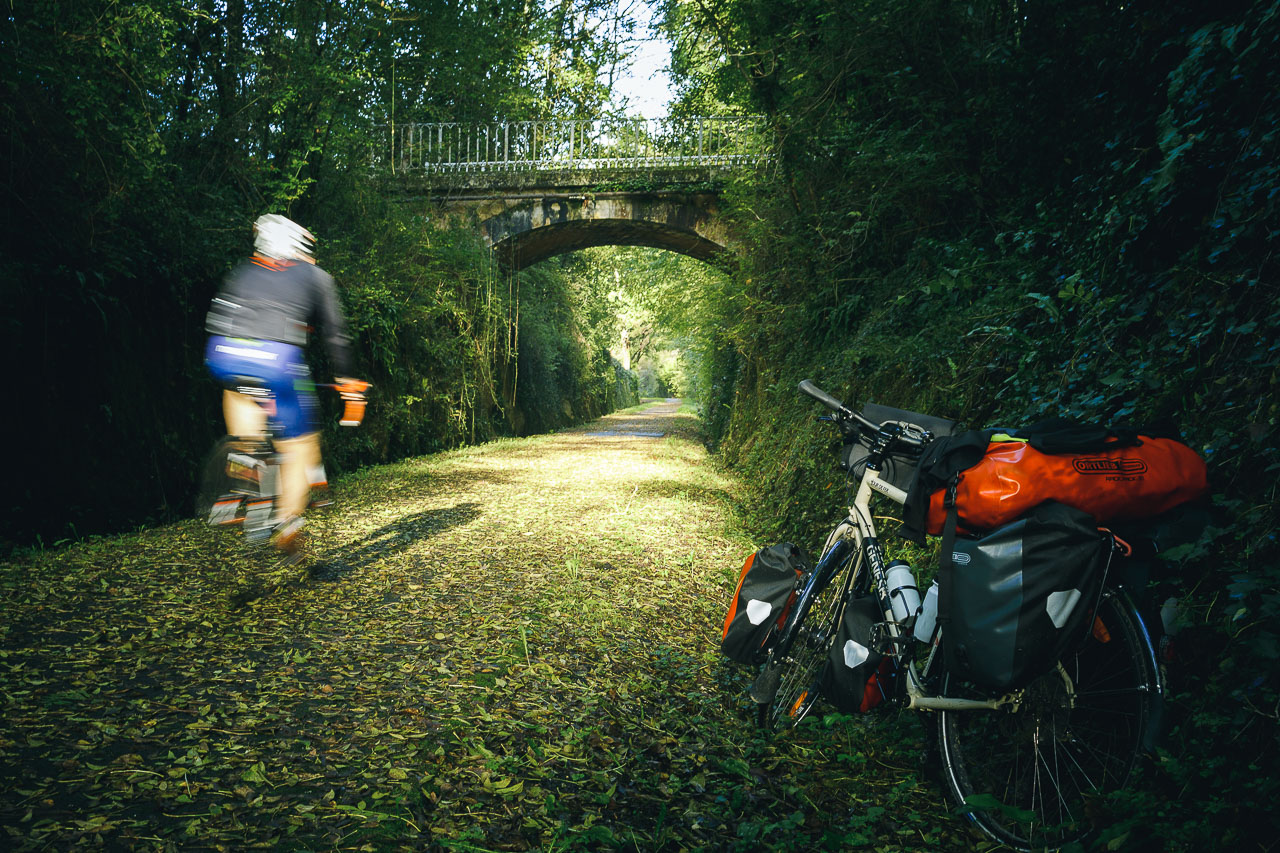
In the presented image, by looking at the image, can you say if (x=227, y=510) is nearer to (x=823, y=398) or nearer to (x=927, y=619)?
(x=823, y=398)

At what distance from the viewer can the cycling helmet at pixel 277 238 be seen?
3.88 meters

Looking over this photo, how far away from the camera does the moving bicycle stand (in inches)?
67.7

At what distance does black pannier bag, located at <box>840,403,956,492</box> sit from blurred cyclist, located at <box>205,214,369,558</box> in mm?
2870

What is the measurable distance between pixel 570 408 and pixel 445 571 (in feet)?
62.2

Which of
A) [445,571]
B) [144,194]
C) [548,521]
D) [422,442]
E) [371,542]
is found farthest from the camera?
[422,442]

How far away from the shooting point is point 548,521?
623 cm

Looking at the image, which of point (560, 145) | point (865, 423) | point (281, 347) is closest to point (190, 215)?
point (281, 347)

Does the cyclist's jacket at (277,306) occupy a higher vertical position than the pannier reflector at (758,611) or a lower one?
higher

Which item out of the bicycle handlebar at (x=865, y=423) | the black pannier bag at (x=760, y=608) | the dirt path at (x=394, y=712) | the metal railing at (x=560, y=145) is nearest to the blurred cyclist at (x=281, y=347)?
the dirt path at (x=394, y=712)

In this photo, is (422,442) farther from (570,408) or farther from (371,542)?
(570,408)

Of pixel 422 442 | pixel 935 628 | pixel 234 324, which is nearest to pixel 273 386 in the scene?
pixel 234 324

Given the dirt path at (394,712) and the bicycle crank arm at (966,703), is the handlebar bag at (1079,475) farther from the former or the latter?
the dirt path at (394,712)

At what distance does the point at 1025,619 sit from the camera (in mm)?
1726

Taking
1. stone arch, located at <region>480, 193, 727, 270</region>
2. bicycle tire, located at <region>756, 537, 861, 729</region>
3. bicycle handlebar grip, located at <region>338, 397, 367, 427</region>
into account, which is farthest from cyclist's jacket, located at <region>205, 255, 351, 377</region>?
stone arch, located at <region>480, 193, 727, 270</region>
